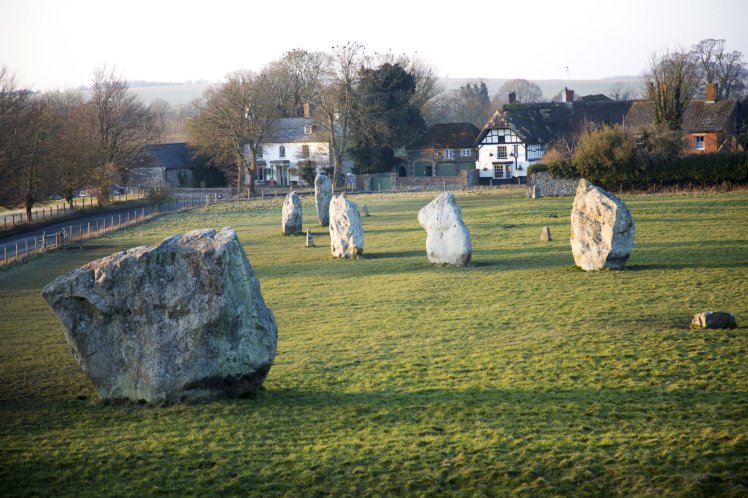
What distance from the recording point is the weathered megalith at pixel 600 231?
822 inches

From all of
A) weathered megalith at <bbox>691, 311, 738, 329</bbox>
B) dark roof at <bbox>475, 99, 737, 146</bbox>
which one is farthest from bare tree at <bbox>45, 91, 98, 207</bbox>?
weathered megalith at <bbox>691, 311, 738, 329</bbox>

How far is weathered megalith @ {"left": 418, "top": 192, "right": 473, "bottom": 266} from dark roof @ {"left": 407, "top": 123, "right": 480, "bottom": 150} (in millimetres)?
56093

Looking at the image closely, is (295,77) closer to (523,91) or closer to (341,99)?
(341,99)

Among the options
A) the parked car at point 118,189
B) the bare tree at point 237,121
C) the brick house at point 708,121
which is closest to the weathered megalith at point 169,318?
the brick house at point 708,121

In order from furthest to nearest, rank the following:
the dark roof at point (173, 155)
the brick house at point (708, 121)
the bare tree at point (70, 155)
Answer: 1. the dark roof at point (173, 155)
2. the brick house at point (708, 121)
3. the bare tree at point (70, 155)

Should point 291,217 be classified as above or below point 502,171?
below

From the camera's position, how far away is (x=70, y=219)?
54.1 meters

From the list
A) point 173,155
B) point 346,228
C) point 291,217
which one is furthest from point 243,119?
point 346,228

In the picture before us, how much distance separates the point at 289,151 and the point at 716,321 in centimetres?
7478

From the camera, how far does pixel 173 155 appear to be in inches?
3233

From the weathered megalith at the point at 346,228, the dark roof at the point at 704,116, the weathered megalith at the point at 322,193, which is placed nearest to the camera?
the weathered megalith at the point at 346,228

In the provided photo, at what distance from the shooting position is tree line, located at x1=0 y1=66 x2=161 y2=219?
151ft

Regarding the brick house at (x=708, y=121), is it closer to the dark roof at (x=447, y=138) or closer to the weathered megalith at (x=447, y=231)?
the dark roof at (x=447, y=138)

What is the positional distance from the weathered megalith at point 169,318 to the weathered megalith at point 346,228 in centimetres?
1614
